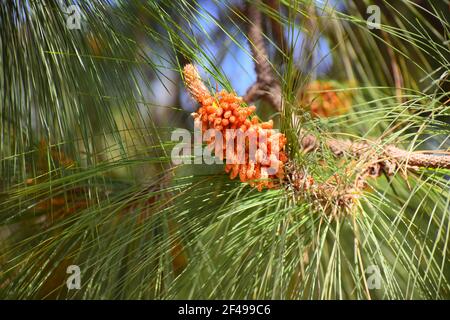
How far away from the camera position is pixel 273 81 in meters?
1.27

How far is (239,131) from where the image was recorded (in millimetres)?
767

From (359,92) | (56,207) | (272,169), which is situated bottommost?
(56,207)

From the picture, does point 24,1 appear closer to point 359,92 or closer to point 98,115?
point 98,115

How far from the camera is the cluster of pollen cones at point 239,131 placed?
30.0 inches

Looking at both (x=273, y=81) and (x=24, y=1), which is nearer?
(x=24, y=1)

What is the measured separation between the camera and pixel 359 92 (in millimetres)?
1488

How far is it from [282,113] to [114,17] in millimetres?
295

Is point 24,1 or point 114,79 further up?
point 24,1

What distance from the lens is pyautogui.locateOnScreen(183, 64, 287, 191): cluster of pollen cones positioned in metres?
0.76
